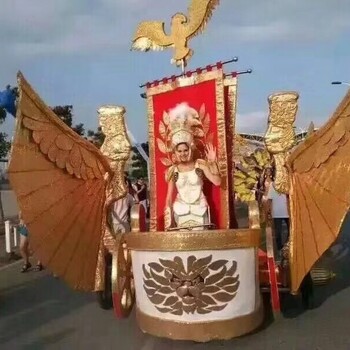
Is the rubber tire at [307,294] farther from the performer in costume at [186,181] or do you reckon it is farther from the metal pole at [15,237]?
the metal pole at [15,237]

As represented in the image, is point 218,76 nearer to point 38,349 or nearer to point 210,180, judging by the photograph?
point 210,180

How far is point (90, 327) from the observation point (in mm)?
6090

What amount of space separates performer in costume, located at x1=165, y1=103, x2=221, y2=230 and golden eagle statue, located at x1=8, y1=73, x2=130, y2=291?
1.90 ft

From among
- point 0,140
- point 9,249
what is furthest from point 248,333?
point 0,140

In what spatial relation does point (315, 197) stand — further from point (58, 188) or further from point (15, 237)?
point (15, 237)

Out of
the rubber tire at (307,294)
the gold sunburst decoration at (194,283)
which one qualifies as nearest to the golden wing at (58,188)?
the gold sunburst decoration at (194,283)

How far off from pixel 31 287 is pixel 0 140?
11.2 meters

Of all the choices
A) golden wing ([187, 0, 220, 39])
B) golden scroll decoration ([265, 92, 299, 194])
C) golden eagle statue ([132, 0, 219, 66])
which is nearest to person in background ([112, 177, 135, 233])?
golden eagle statue ([132, 0, 219, 66])

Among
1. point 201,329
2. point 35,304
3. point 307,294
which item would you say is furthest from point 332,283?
point 35,304

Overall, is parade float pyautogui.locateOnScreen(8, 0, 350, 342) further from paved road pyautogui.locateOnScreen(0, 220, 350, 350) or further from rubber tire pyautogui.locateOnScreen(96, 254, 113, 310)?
→ paved road pyautogui.locateOnScreen(0, 220, 350, 350)

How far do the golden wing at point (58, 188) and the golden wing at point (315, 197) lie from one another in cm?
172

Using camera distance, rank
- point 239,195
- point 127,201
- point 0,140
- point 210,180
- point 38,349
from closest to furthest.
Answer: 1. point 38,349
2. point 210,180
3. point 127,201
4. point 239,195
5. point 0,140

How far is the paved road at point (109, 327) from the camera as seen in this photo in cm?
537

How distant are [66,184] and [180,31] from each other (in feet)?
5.82
